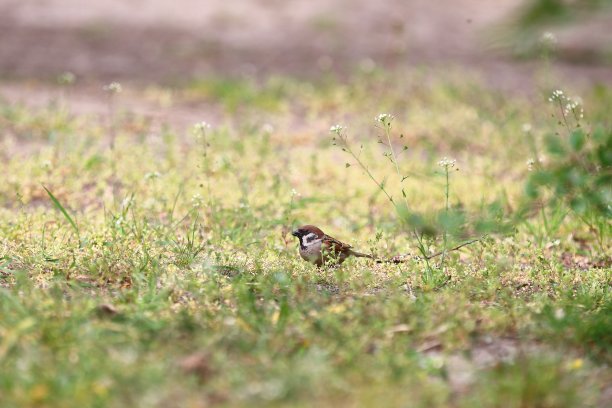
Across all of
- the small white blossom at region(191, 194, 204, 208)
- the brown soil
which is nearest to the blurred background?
the brown soil

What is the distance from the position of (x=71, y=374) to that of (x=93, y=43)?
8.64m

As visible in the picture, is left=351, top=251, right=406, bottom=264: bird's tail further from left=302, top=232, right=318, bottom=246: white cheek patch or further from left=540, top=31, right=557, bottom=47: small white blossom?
left=540, top=31, right=557, bottom=47: small white blossom

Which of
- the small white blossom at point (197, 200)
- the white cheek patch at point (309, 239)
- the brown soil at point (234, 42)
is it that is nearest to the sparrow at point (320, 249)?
the white cheek patch at point (309, 239)

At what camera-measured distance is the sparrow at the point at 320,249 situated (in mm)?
4617

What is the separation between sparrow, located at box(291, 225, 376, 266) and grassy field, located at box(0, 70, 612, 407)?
0.07m

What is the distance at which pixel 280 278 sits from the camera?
13.4ft

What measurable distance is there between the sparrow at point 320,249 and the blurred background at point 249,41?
4477mm

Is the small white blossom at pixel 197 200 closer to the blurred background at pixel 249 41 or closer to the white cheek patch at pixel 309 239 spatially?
the white cheek patch at pixel 309 239

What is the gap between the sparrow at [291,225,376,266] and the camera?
15.1ft

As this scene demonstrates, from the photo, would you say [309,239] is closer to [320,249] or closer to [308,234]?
[308,234]

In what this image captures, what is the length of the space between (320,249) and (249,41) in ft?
24.3

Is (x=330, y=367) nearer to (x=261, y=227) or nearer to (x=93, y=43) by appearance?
(x=261, y=227)

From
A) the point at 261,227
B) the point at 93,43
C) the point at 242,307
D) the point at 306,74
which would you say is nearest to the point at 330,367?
the point at 242,307

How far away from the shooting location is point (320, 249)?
464 cm
